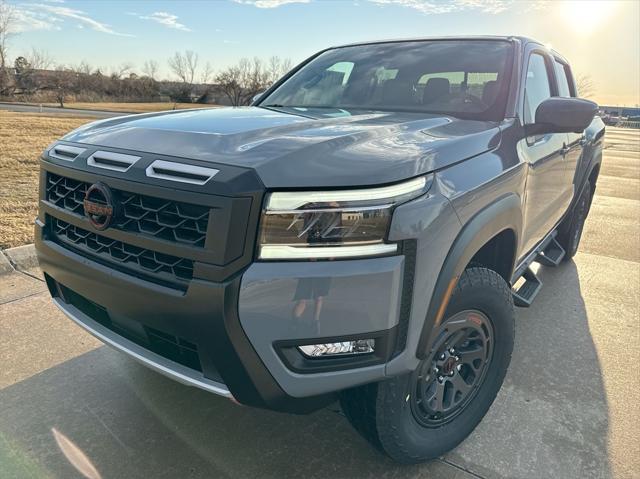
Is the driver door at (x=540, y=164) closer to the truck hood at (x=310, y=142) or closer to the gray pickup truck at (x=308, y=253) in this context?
the gray pickup truck at (x=308, y=253)

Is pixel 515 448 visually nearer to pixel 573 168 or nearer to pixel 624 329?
pixel 624 329

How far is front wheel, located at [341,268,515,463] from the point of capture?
1.91 m

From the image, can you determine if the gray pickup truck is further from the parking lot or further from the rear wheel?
the rear wheel

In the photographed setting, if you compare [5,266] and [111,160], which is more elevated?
[111,160]

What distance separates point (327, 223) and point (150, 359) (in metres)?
0.91

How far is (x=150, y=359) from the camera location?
193 centimetres

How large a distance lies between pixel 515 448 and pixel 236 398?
4.54 ft

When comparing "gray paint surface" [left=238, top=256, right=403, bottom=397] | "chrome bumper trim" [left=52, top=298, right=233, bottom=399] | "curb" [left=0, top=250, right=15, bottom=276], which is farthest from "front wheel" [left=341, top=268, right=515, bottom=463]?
"curb" [left=0, top=250, right=15, bottom=276]

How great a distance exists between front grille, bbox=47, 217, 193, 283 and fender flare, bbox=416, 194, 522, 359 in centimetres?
84

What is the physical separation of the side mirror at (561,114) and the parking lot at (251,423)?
1403 mm

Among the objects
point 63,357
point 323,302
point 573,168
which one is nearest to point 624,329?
point 573,168

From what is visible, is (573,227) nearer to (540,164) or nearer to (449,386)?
(540,164)

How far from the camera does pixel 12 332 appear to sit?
126 inches

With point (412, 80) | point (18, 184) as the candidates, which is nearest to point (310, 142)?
point (412, 80)
